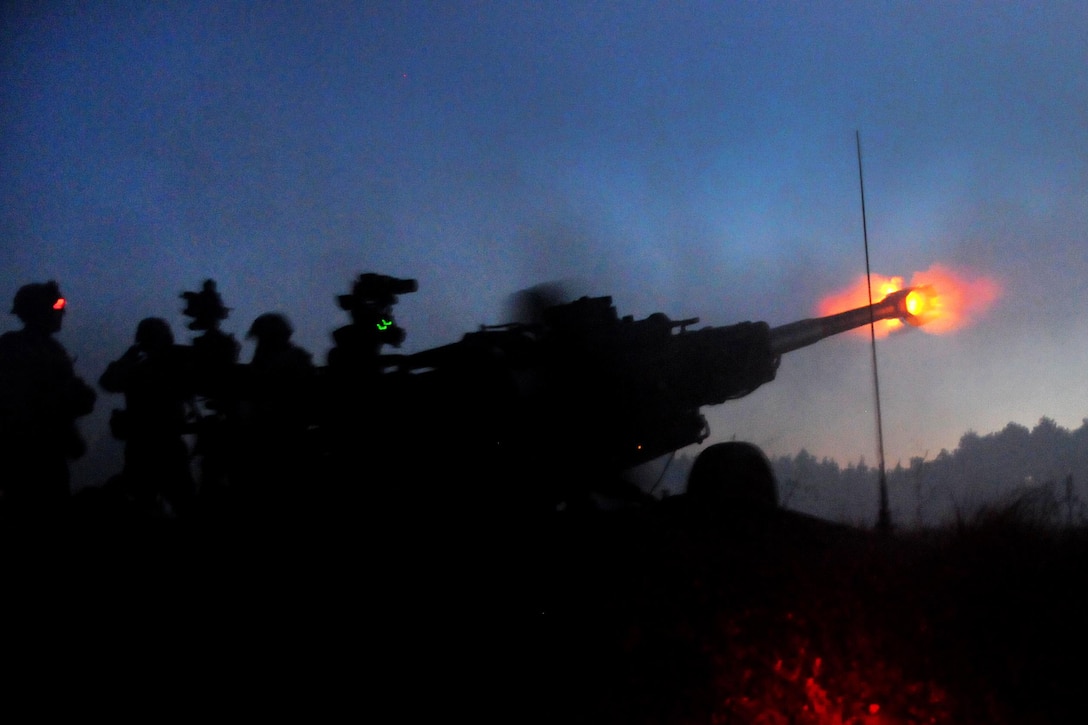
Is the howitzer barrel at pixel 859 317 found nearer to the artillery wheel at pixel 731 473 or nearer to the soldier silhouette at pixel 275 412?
the artillery wheel at pixel 731 473

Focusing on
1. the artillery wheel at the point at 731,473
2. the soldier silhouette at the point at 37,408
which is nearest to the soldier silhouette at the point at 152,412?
the soldier silhouette at the point at 37,408

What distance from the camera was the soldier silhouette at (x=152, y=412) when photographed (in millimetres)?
7242

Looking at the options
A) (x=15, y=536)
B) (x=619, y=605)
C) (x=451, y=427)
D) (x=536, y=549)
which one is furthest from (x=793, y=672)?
(x=15, y=536)

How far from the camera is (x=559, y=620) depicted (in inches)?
231

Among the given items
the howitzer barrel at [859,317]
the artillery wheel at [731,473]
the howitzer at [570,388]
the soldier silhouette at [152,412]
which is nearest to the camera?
the howitzer at [570,388]

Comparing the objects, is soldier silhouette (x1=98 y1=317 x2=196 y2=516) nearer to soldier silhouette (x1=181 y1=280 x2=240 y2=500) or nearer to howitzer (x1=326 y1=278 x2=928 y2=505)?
soldier silhouette (x1=181 y1=280 x2=240 y2=500)

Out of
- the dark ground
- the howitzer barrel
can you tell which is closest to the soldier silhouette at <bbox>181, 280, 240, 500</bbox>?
the dark ground

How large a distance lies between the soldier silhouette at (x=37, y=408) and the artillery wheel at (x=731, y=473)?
5194 millimetres

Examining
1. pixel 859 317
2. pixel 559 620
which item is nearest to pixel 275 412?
pixel 559 620

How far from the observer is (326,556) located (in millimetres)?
6391

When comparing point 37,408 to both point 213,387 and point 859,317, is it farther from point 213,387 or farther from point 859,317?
point 859,317

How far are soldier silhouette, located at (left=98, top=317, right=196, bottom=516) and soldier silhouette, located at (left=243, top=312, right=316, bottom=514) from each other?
2.17 ft

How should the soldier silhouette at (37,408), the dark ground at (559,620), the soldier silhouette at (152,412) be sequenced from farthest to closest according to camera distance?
the soldier silhouette at (152,412) < the soldier silhouette at (37,408) < the dark ground at (559,620)

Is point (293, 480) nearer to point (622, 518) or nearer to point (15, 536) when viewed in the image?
point (15, 536)
